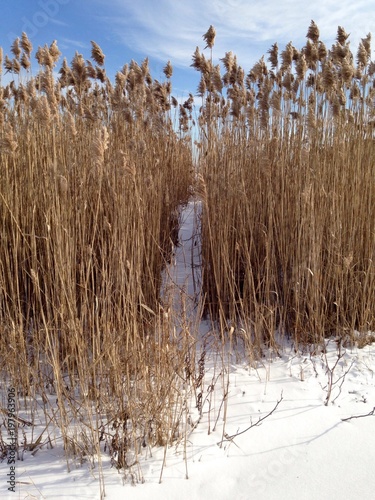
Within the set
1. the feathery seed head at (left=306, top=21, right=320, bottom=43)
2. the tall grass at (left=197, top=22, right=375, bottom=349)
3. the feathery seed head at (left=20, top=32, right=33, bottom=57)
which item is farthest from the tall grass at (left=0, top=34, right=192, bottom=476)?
the feathery seed head at (left=306, top=21, right=320, bottom=43)

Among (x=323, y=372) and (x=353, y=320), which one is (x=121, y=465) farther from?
(x=353, y=320)

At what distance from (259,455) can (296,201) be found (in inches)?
55.6

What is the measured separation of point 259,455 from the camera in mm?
1454

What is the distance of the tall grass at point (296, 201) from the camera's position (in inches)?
90.6

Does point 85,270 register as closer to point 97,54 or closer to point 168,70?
point 97,54

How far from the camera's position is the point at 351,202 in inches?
97.0

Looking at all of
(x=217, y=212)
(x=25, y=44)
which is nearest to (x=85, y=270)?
(x=217, y=212)

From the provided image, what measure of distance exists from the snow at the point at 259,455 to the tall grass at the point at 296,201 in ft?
1.37

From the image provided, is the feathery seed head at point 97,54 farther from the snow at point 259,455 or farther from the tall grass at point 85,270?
the snow at point 259,455

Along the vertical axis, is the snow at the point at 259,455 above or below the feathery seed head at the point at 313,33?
below

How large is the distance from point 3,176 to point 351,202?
2.08 meters

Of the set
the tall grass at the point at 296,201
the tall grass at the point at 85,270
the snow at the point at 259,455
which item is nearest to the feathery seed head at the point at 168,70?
the tall grass at the point at 85,270

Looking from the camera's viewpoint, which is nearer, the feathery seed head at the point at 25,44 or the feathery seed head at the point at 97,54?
the feathery seed head at the point at 25,44

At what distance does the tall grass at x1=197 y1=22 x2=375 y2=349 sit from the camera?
230 cm
